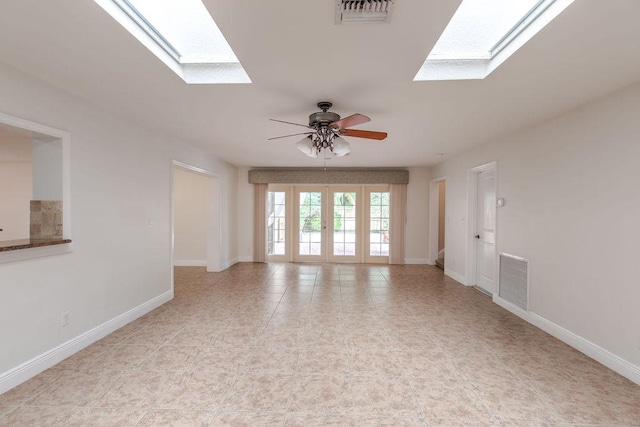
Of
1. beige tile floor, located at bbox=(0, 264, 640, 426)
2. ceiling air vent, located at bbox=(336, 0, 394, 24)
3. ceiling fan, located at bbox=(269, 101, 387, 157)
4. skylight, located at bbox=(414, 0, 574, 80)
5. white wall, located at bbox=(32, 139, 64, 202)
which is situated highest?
skylight, located at bbox=(414, 0, 574, 80)

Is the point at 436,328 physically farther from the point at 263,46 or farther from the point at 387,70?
the point at 263,46

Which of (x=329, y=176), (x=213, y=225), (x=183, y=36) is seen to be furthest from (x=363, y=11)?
(x=329, y=176)

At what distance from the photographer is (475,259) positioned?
5.04 m

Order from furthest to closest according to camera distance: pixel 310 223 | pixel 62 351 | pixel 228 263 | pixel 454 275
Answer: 1. pixel 310 223
2. pixel 228 263
3. pixel 454 275
4. pixel 62 351

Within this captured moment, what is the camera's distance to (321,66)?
6.66 feet

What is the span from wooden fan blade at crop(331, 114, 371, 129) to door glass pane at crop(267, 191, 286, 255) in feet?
15.8

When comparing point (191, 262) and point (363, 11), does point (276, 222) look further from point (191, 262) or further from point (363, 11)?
point (363, 11)

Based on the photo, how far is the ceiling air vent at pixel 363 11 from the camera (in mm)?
1431

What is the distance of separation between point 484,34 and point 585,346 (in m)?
2.91

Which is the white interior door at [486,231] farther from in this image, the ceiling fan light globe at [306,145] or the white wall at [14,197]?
the white wall at [14,197]

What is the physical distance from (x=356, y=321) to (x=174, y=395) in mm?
2030

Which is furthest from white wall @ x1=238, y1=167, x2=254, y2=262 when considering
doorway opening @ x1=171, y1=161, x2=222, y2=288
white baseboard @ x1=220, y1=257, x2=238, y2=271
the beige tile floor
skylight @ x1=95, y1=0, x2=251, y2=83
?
skylight @ x1=95, y1=0, x2=251, y2=83

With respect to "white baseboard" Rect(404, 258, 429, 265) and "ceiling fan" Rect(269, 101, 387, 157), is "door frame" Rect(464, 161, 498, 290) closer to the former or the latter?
"white baseboard" Rect(404, 258, 429, 265)

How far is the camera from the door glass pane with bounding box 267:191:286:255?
291 inches
